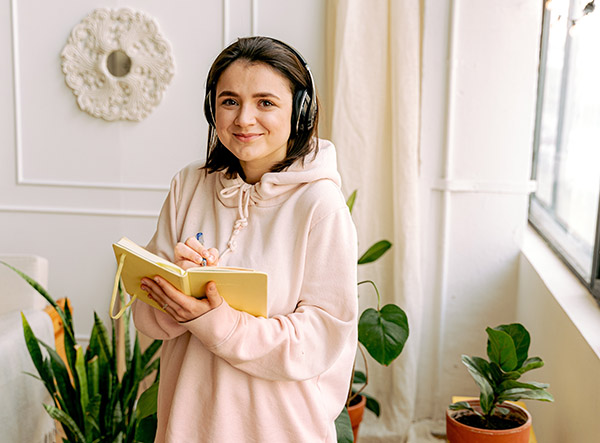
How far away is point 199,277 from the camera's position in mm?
1229

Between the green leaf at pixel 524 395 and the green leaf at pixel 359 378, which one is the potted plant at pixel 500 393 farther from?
the green leaf at pixel 359 378

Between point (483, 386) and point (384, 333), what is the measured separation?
0.43 metres

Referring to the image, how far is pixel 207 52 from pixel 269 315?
77.9 inches

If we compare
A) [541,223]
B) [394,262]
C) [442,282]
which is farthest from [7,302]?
[541,223]

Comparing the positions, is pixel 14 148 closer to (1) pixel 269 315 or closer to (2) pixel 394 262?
(2) pixel 394 262

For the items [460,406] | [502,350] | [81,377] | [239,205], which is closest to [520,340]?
[502,350]

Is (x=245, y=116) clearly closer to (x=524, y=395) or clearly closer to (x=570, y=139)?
(x=524, y=395)

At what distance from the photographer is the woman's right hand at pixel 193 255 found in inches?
50.0

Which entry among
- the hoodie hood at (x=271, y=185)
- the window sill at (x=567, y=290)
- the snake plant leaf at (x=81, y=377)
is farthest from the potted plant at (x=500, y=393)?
the snake plant leaf at (x=81, y=377)

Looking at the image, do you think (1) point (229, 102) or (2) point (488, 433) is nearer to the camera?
(1) point (229, 102)

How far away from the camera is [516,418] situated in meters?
2.07

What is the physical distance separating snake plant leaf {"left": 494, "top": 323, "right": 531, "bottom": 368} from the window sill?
0.14 m

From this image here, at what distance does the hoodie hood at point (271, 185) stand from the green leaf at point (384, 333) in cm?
103

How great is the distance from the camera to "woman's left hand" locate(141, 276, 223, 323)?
1244mm
